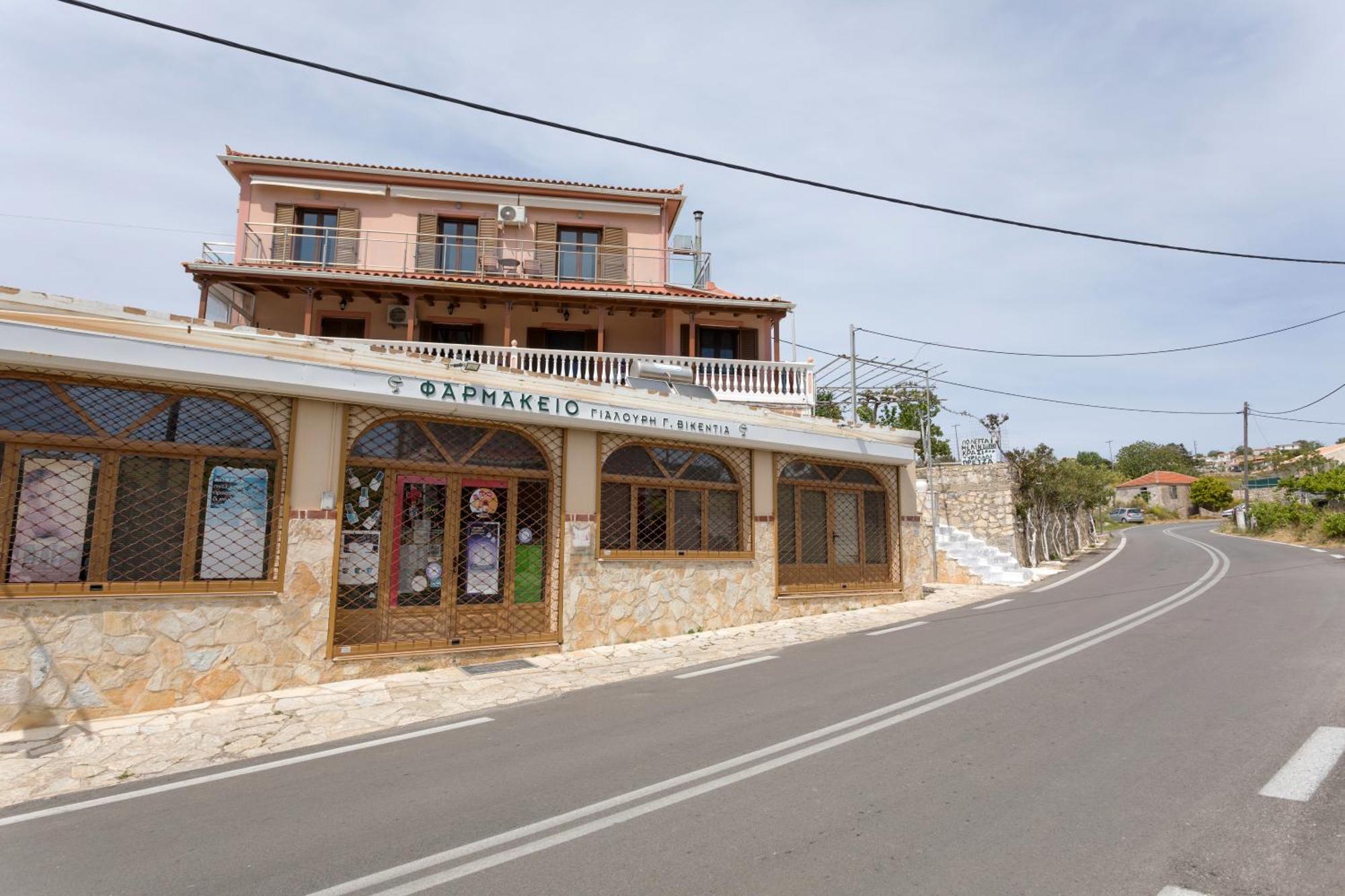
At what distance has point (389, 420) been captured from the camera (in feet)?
29.0

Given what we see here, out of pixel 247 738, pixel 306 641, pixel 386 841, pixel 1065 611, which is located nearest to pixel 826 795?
pixel 386 841

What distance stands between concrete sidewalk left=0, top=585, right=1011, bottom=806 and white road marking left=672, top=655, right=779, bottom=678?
398 mm

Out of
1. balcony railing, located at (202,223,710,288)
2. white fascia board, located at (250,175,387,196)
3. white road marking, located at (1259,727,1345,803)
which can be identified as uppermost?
white fascia board, located at (250,175,387,196)

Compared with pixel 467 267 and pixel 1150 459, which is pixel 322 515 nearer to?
A: pixel 467 267

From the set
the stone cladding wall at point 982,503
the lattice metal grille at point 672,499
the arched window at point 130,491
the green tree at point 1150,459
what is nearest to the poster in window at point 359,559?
the arched window at point 130,491

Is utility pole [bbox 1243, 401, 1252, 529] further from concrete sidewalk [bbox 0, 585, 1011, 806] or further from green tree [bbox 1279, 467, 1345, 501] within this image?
concrete sidewalk [bbox 0, 585, 1011, 806]

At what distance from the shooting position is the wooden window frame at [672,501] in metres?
10.6

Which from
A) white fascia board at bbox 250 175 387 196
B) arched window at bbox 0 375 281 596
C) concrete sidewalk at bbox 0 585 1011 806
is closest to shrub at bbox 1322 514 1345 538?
concrete sidewalk at bbox 0 585 1011 806

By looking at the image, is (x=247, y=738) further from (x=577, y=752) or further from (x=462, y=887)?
(x=462, y=887)

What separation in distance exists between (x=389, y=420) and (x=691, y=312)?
10.8 metres

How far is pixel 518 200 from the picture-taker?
20516mm

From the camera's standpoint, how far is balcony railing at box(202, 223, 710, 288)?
745 inches

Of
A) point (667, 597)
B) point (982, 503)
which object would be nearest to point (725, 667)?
point (667, 597)

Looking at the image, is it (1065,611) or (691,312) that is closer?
(1065,611)
